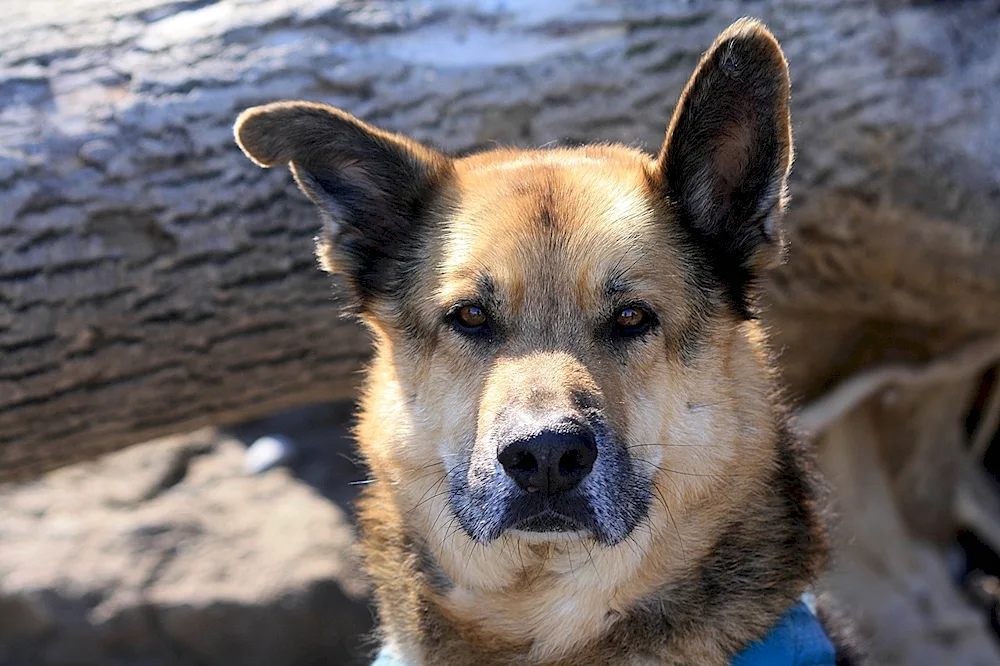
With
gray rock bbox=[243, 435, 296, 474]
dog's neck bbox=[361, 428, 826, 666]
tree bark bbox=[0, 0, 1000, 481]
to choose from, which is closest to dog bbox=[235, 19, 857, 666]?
dog's neck bbox=[361, 428, 826, 666]

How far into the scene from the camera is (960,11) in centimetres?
444

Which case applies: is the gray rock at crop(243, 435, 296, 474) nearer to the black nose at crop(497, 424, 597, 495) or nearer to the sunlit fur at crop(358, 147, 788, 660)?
the sunlit fur at crop(358, 147, 788, 660)

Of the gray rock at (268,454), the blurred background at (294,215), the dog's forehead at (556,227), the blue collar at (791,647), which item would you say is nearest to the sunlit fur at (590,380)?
the dog's forehead at (556,227)

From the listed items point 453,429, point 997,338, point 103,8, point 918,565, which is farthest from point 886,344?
point 103,8

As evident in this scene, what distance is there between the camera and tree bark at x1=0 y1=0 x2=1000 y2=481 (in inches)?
156

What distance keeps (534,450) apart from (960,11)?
3.06 m

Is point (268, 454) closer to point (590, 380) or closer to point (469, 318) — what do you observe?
point (469, 318)

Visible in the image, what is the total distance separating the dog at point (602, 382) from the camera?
289cm

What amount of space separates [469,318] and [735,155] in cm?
89

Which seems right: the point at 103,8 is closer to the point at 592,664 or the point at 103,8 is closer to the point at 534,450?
the point at 534,450

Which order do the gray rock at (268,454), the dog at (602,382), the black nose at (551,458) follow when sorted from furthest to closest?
the gray rock at (268,454)
the dog at (602,382)
the black nose at (551,458)

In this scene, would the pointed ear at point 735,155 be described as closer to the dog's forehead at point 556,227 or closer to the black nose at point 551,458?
the dog's forehead at point 556,227

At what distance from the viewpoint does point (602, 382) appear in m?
2.88

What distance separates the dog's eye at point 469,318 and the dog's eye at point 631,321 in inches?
15.2
